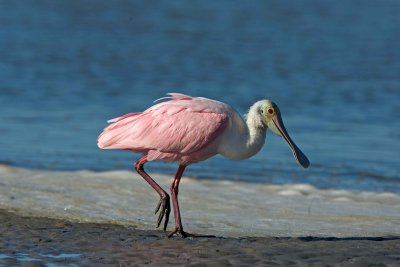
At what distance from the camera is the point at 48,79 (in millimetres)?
20500

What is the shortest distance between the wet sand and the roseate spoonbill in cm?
44

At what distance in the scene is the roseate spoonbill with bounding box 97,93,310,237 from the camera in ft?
28.5

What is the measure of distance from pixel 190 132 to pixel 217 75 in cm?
1296

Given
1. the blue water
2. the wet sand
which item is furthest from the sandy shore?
the blue water

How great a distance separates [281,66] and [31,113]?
7.75 metres

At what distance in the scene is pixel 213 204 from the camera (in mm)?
10555

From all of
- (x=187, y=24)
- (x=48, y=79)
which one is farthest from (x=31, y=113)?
(x=187, y=24)

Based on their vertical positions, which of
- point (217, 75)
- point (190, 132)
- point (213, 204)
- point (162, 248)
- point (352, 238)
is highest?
point (217, 75)

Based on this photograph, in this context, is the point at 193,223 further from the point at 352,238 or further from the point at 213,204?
the point at 352,238

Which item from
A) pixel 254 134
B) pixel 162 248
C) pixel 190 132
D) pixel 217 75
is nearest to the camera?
pixel 162 248

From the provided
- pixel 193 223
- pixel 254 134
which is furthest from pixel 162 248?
pixel 193 223

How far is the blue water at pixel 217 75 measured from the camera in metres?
13.4

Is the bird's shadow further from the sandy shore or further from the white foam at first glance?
the white foam

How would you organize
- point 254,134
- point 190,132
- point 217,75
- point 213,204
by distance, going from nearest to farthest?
point 190,132, point 254,134, point 213,204, point 217,75
